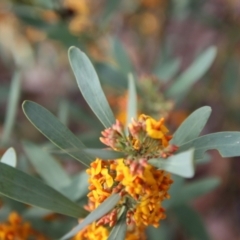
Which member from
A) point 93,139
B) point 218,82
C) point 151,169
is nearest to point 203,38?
point 218,82

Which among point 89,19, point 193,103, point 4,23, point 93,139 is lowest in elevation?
point 93,139

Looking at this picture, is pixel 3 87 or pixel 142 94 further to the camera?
pixel 3 87

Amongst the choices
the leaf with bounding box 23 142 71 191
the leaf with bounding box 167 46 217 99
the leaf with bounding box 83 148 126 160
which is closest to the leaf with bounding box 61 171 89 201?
the leaf with bounding box 23 142 71 191

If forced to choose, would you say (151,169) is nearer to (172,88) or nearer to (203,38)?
(172,88)

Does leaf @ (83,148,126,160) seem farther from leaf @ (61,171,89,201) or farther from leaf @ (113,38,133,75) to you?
leaf @ (113,38,133,75)

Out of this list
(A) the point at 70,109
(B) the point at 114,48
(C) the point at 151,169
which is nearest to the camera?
(C) the point at 151,169

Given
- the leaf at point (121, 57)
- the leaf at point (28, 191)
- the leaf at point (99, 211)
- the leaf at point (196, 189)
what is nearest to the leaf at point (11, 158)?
the leaf at point (28, 191)
